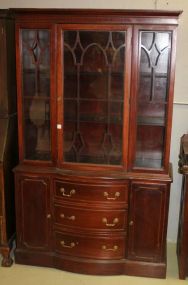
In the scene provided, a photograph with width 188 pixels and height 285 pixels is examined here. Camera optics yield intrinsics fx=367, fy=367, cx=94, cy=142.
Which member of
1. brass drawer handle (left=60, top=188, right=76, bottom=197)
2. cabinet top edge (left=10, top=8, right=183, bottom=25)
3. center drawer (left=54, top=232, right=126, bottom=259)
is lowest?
center drawer (left=54, top=232, right=126, bottom=259)

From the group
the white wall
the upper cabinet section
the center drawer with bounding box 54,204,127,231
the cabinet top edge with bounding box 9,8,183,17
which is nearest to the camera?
the cabinet top edge with bounding box 9,8,183,17

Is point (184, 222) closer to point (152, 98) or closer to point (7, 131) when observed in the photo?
point (152, 98)

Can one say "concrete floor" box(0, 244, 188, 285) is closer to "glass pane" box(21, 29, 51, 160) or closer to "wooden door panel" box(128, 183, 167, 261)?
"wooden door panel" box(128, 183, 167, 261)

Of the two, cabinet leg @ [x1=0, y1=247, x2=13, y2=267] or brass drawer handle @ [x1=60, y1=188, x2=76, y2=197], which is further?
cabinet leg @ [x1=0, y1=247, x2=13, y2=267]

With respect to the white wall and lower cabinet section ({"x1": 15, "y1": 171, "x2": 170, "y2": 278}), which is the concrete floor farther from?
the white wall

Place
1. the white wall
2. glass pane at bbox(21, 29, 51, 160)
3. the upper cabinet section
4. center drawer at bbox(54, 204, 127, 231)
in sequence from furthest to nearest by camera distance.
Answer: the white wall, center drawer at bbox(54, 204, 127, 231), glass pane at bbox(21, 29, 51, 160), the upper cabinet section

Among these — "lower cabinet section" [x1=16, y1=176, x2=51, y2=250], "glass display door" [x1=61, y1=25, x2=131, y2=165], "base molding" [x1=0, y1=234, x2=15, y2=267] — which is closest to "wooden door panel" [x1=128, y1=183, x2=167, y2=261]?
"glass display door" [x1=61, y1=25, x2=131, y2=165]

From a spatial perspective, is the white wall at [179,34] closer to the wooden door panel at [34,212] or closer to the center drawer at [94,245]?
the center drawer at [94,245]

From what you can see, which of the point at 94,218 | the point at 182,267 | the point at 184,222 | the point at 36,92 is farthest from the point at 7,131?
the point at 182,267

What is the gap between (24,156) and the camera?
2.82 meters

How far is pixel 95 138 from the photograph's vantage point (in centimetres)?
279

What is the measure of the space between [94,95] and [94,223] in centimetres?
95

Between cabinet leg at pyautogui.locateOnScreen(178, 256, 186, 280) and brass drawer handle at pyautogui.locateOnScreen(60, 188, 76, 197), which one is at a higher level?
brass drawer handle at pyautogui.locateOnScreen(60, 188, 76, 197)

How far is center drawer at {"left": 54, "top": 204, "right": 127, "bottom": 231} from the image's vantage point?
2719mm
